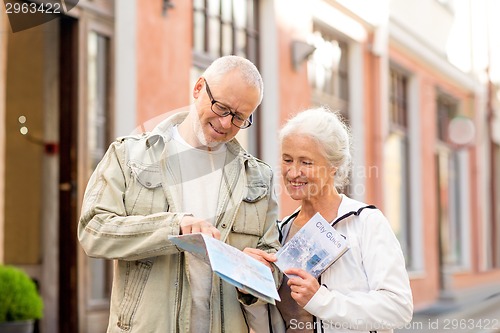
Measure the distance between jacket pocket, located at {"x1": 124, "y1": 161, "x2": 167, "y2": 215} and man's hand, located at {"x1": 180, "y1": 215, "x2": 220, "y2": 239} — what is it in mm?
180

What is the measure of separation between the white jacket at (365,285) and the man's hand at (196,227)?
23.3 inches

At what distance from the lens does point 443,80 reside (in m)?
15.5

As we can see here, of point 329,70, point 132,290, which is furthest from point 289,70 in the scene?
point 132,290

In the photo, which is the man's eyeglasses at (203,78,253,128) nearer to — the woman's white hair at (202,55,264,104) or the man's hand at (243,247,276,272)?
the woman's white hair at (202,55,264,104)

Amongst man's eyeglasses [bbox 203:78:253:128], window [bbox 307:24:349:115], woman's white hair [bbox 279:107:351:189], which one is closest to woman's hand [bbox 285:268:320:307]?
woman's white hair [bbox 279:107:351:189]

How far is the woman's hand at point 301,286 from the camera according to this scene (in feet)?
9.61

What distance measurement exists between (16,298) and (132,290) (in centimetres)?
340

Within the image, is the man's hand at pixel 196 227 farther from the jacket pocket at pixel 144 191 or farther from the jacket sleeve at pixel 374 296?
the jacket sleeve at pixel 374 296

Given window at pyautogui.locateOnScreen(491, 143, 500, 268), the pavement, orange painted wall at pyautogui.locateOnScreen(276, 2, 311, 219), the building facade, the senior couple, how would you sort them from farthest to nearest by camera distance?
window at pyautogui.locateOnScreen(491, 143, 500, 268), the pavement, orange painted wall at pyautogui.locateOnScreen(276, 2, 311, 219), the building facade, the senior couple

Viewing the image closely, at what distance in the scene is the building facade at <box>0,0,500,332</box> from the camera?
257 inches

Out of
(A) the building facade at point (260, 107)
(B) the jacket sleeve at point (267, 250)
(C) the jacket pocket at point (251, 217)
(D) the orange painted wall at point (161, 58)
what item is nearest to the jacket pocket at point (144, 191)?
(C) the jacket pocket at point (251, 217)

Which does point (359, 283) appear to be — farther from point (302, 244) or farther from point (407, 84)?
point (407, 84)

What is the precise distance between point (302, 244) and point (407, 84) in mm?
11356

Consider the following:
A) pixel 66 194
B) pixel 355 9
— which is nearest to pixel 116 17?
pixel 66 194
